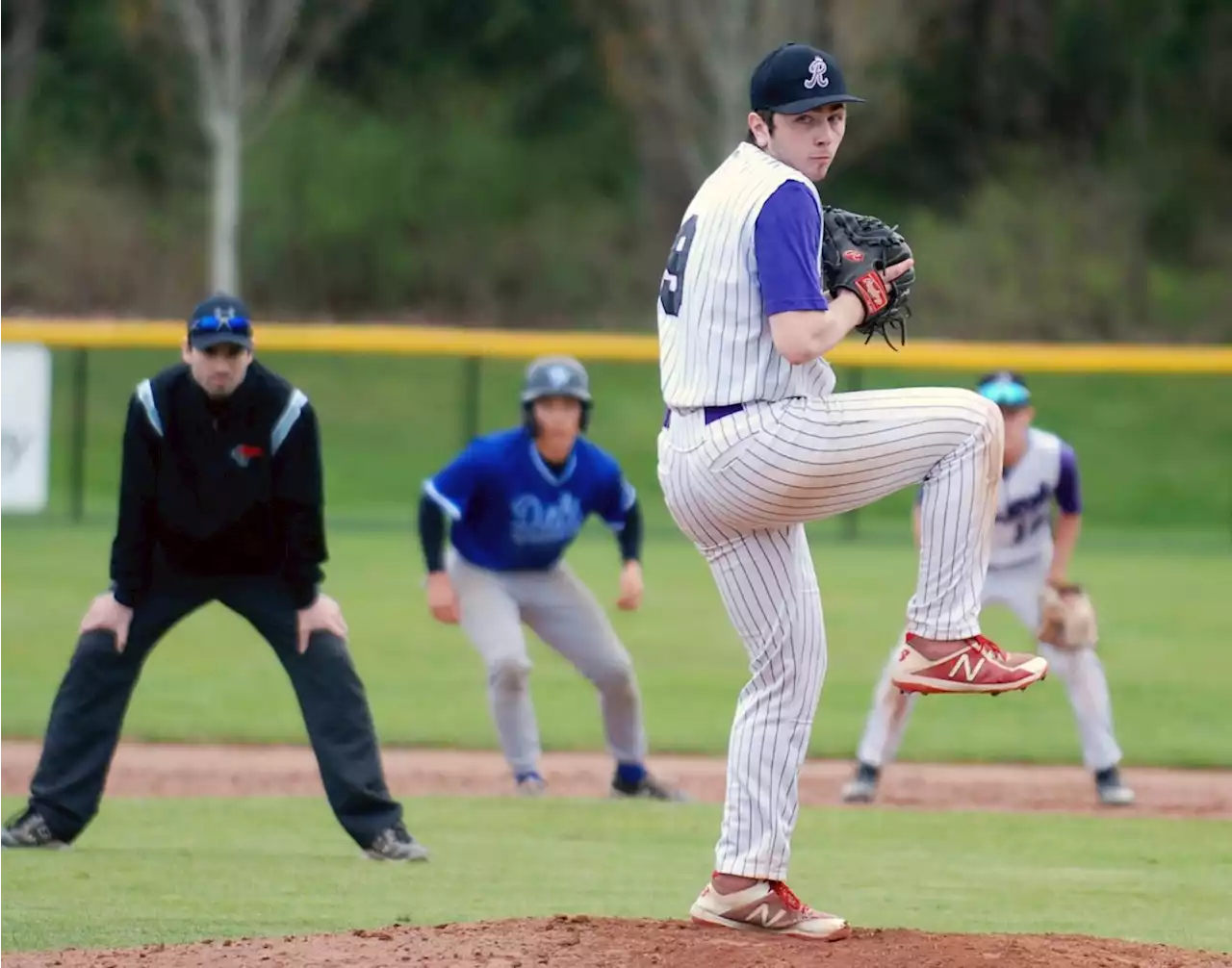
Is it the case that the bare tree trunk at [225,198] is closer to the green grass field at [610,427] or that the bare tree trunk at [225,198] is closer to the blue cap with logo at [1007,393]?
the green grass field at [610,427]

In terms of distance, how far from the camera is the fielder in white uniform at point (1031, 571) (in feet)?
30.9

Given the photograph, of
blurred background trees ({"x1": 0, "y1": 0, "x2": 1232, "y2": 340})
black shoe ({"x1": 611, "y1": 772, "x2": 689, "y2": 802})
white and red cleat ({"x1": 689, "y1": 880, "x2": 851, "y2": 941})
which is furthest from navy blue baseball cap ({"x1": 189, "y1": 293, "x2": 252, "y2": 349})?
blurred background trees ({"x1": 0, "y1": 0, "x2": 1232, "y2": 340})

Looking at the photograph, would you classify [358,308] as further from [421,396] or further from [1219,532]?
[1219,532]

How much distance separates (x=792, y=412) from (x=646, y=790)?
496cm

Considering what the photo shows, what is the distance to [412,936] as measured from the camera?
5.09 meters

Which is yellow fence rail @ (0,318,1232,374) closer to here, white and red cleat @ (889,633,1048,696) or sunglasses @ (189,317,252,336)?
sunglasses @ (189,317,252,336)

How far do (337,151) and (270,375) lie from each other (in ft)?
80.4

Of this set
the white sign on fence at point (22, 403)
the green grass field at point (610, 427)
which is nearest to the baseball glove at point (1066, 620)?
the white sign on fence at point (22, 403)

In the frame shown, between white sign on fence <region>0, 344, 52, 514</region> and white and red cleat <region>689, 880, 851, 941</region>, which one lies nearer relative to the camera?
white and red cleat <region>689, 880, 851, 941</region>

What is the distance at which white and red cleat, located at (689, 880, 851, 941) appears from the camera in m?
5.05

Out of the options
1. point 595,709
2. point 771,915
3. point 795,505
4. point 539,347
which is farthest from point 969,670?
point 539,347

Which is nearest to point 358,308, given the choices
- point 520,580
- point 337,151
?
point 337,151

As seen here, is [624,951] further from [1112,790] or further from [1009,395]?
[1112,790]

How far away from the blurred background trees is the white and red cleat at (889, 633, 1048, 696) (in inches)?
906
